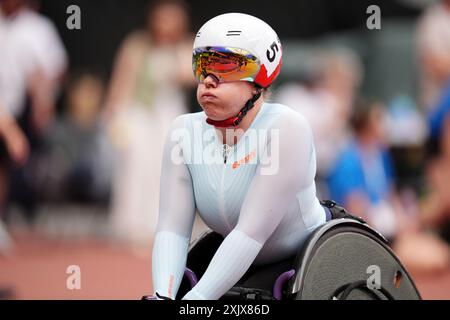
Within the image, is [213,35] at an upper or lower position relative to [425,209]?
upper

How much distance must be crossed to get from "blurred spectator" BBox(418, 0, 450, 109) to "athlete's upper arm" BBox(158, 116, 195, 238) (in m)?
5.74

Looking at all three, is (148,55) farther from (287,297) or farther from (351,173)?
(287,297)

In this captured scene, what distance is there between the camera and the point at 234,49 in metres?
3.49

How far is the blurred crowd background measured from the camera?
8.36 m

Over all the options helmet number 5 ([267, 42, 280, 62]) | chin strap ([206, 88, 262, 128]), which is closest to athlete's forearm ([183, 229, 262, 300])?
chin strap ([206, 88, 262, 128])

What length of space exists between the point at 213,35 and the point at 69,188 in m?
9.33

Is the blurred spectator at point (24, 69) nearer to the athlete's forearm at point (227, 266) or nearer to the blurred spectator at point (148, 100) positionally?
the blurred spectator at point (148, 100)

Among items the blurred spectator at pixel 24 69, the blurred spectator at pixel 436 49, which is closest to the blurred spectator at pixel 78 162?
the blurred spectator at pixel 24 69

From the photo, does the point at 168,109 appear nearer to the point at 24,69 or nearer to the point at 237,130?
the point at 24,69

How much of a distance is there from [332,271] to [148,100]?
19.2ft

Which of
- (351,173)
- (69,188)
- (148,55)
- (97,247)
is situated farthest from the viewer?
(69,188)

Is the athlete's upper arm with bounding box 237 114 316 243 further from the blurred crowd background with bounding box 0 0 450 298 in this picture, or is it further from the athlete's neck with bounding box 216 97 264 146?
the blurred crowd background with bounding box 0 0 450 298
